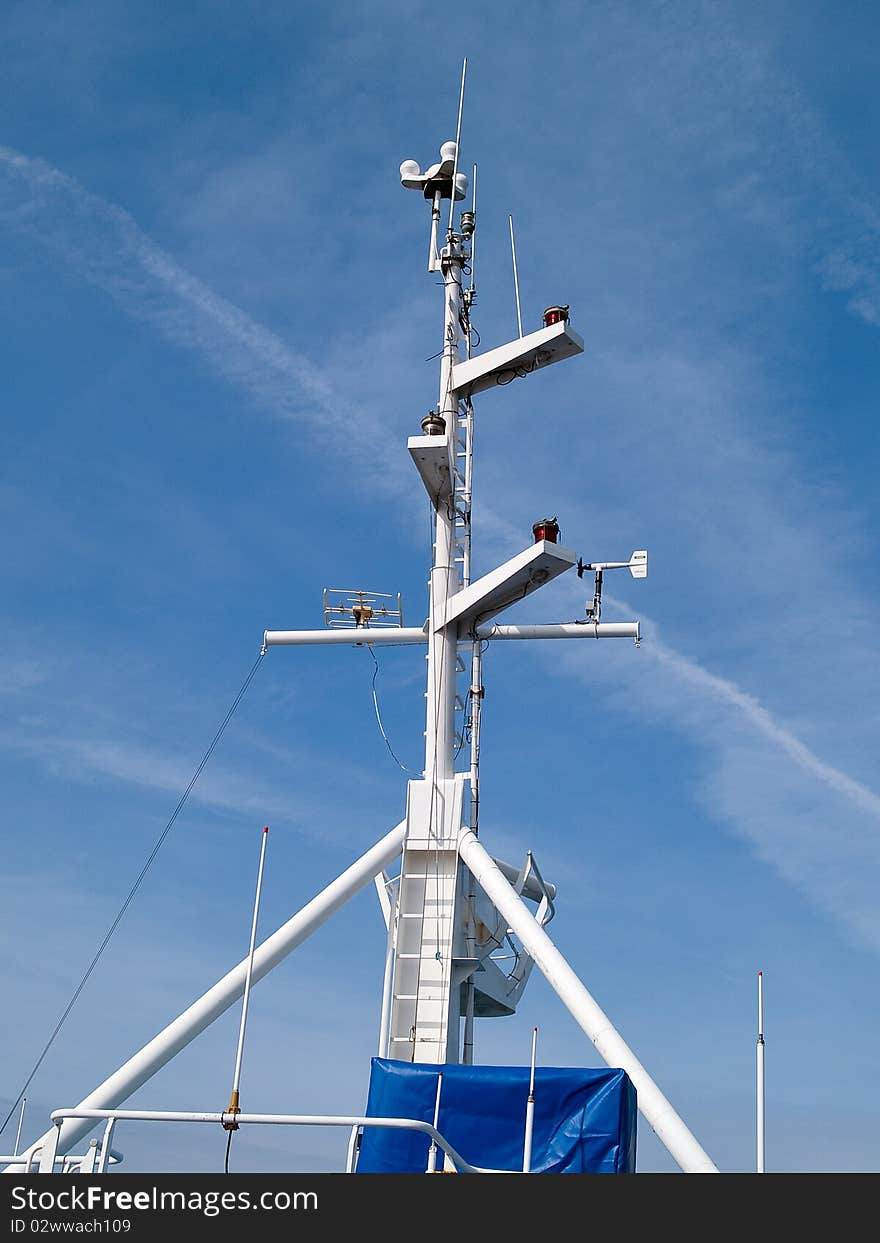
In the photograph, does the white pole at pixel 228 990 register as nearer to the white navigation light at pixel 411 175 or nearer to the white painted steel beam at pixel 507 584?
the white painted steel beam at pixel 507 584

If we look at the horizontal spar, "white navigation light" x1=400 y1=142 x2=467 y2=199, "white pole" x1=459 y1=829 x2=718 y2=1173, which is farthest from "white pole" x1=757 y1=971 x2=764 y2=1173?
"white navigation light" x1=400 y1=142 x2=467 y2=199

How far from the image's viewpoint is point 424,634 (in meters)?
20.4

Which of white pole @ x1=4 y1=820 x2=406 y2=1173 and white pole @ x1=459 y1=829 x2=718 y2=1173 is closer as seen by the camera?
white pole @ x1=459 y1=829 x2=718 y2=1173

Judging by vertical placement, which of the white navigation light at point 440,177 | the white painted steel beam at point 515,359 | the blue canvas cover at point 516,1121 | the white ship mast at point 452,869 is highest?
the white navigation light at point 440,177

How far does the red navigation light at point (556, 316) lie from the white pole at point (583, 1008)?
841cm

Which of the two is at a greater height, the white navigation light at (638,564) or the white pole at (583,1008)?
the white navigation light at (638,564)

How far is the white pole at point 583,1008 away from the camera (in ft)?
48.0

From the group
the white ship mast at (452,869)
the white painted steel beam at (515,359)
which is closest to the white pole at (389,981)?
the white ship mast at (452,869)

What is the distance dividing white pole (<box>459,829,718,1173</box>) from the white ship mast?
0.02 metres

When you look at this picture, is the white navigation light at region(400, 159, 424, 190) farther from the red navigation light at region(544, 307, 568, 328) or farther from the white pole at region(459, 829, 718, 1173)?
the white pole at region(459, 829, 718, 1173)

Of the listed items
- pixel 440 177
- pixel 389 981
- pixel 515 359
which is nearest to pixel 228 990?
pixel 389 981

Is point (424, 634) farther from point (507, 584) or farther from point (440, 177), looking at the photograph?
point (440, 177)

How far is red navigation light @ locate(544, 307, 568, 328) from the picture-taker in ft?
68.9

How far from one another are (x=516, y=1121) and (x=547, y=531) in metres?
8.61
